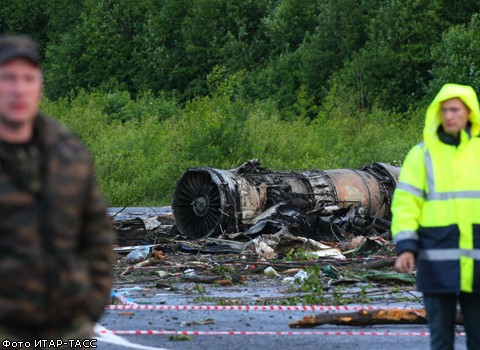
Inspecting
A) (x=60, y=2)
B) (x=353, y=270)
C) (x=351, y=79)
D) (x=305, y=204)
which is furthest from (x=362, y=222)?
(x=60, y=2)

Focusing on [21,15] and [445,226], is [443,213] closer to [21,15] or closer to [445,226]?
[445,226]

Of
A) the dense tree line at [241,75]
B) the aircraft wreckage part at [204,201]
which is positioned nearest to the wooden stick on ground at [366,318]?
the aircraft wreckage part at [204,201]

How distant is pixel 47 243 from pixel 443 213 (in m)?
2.93

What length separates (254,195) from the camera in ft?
63.6

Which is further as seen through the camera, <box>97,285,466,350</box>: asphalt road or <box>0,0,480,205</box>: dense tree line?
<box>0,0,480,205</box>: dense tree line

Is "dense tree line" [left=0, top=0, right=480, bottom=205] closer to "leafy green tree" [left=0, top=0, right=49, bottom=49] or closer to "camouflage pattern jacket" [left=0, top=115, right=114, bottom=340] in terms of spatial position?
"leafy green tree" [left=0, top=0, right=49, bottom=49]

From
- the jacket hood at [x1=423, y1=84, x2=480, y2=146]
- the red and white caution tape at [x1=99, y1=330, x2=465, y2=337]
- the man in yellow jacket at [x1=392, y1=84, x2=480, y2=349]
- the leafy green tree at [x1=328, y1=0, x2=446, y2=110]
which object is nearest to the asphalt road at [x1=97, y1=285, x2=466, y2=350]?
the red and white caution tape at [x1=99, y1=330, x2=465, y2=337]

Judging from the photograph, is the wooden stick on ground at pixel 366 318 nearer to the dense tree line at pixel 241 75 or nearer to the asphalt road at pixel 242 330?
the asphalt road at pixel 242 330

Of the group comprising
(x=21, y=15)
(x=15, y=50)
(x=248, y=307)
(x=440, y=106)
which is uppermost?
(x=21, y=15)

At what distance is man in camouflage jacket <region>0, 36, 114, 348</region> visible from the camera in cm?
385

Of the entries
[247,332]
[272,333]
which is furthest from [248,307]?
[272,333]

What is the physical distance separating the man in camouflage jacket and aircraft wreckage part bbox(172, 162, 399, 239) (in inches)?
586

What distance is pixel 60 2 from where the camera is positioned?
280ft

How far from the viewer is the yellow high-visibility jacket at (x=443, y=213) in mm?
6273
